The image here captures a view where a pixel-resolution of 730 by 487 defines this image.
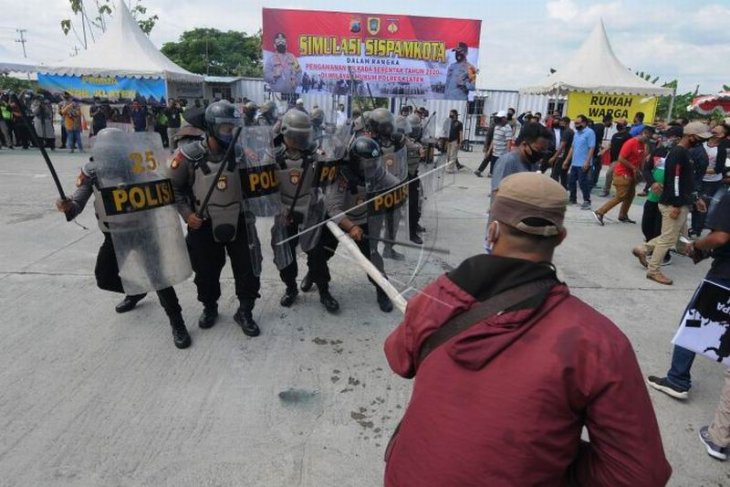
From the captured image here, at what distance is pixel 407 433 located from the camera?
4.31 ft

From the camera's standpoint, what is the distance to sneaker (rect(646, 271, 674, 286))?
5.51 metres

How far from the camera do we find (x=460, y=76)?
16.0 meters

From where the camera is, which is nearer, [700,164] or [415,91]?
[700,164]

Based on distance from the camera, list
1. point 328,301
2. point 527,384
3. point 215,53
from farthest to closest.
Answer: point 215,53
point 328,301
point 527,384

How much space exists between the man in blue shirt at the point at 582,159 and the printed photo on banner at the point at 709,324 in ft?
22.6

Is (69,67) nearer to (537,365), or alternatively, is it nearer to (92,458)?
(92,458)

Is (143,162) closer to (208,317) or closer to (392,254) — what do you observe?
(208,317)

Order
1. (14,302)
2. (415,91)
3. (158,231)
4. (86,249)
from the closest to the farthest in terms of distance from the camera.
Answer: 1. (158,231)
2. (14,302)
3. (86,249)
4. (415,91)

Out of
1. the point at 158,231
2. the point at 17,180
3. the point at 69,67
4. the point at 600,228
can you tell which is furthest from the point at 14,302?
the point at 69,67

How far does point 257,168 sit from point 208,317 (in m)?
1.37

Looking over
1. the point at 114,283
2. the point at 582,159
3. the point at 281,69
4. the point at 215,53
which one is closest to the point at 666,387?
the point at 114,283

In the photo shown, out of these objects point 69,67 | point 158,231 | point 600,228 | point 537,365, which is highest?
point 69,67

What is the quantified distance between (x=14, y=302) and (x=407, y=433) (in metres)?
4.43

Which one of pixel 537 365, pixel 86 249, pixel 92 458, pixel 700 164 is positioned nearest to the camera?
pixel 537 365
